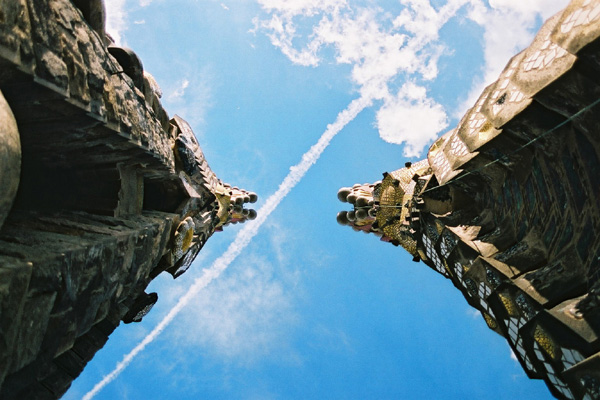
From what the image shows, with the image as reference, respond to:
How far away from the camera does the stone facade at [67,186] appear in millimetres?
3117

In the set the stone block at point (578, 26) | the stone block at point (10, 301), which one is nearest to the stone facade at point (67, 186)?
the stone block at point (10, 301)

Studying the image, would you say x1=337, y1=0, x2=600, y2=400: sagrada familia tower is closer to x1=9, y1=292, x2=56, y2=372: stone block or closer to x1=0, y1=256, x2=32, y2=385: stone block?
x1=0, y1=256, x2=32, y2=385: stone block

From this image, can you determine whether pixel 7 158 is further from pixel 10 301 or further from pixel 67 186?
pixel 67 186

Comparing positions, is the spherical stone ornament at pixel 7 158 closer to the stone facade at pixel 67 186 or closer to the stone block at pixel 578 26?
the stone facade at pixel 67 186

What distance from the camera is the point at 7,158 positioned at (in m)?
2.89

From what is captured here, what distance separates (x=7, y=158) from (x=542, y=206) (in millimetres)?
7510

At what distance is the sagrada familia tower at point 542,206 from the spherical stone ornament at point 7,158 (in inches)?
201

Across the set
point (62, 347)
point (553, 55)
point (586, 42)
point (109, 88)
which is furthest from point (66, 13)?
point (553, 55)

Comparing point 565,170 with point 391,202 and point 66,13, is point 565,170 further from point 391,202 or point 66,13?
point 391,202

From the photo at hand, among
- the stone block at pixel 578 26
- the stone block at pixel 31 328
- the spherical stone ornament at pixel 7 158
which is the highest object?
the stone block at pixel 578 26

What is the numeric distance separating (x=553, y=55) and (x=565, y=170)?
1.70 meters

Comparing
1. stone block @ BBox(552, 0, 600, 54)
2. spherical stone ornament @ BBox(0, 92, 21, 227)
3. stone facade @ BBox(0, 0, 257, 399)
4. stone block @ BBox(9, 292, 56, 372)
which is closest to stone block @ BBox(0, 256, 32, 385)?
stone facade @ BBox(0, 0, 257, 399)

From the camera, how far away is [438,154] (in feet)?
38.3

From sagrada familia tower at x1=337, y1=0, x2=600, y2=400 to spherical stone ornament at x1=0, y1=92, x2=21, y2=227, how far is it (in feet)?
16.8
